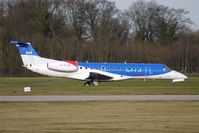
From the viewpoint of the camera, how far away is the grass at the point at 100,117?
52.9 feet

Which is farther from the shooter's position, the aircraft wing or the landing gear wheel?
the aircraft wing

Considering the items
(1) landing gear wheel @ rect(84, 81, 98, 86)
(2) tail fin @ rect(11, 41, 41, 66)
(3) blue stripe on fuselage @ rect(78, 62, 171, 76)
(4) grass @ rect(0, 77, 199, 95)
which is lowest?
(1) landing gear wheel @ rect(84, 81, 98, 86)

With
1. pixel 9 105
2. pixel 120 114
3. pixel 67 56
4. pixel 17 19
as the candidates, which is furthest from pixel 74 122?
pixel 17 19

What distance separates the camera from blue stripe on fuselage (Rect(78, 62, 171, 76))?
5175 cm

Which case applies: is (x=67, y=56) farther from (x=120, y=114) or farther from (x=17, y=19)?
(x=120, y=114)

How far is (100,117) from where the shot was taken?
19.3 m

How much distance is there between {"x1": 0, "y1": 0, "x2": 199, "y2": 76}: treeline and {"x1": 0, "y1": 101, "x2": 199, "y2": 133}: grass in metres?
56.3

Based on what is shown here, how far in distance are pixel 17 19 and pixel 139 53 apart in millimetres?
21180

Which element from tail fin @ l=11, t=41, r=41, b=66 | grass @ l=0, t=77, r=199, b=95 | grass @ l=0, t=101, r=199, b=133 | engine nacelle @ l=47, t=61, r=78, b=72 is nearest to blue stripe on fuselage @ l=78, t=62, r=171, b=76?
engine nacelle @ l=47, t=61, r=78, b=72

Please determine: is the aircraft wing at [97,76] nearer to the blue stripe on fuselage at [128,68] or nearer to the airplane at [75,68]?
the airplane at [75,68]

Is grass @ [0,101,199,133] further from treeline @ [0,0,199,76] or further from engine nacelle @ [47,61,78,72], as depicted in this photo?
treeline @ [0,0,199,76]

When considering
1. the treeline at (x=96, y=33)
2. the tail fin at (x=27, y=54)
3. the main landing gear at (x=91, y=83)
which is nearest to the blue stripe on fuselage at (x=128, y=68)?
the main landing gear at (x=91, y=83)

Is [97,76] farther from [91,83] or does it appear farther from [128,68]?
[128,68]

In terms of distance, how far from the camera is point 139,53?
289ft
